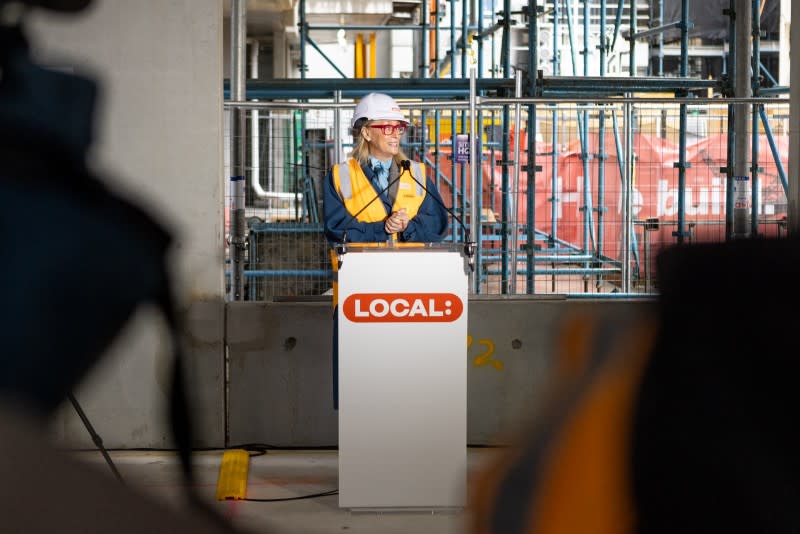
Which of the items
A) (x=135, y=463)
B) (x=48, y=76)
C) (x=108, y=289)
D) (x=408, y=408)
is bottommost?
(x=135, y=463)

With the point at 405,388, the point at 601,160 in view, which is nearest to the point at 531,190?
Result: the point at 601,160

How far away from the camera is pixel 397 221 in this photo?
20.2ft

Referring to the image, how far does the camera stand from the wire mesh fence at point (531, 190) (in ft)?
30.5

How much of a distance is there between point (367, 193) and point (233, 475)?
1815mm

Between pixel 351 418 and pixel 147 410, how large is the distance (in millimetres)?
1846

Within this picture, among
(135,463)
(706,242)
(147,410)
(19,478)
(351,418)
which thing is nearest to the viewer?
(19,478)

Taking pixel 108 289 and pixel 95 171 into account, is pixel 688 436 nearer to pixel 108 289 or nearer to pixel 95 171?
pixel 108 289

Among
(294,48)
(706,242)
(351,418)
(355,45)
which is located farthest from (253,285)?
(294,48)

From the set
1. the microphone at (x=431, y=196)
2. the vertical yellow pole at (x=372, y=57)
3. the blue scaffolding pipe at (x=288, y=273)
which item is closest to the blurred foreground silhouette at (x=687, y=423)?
the microphone at (x=431, y=196)

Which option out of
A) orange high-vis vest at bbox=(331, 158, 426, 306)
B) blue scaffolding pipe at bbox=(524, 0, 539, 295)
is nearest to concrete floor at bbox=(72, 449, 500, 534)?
orange high-vis vest at bbox=(331, 158, 426, 306)

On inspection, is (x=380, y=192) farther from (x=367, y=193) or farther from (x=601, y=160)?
(x=601, y=160)

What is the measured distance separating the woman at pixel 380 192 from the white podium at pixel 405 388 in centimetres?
45

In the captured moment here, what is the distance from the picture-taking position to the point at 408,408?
19.5 ft

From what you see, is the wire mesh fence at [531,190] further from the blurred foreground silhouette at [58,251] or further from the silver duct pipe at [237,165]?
the blurred foreground silhouette at [58,251]
